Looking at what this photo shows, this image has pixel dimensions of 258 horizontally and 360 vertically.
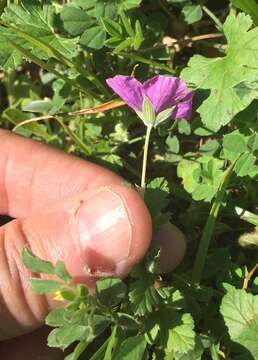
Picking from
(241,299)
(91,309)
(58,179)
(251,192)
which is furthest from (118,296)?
(251,192)

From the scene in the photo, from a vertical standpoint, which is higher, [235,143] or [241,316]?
[235,143]

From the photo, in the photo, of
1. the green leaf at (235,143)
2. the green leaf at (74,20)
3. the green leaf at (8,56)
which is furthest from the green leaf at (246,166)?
the green leaf at (8,56)

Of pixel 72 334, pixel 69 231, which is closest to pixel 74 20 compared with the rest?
pixel 69 231

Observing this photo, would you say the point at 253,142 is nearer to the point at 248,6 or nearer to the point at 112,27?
the point at 248,6

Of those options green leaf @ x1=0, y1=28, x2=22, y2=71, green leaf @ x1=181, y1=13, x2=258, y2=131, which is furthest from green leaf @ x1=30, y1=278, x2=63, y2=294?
green leaf @ x1=0, y1=28, x2=22, y2=71

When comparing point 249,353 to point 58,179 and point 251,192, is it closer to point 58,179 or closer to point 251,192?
point 251,192

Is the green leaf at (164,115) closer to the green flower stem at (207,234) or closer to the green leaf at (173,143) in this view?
the green flower stem at (207,234)
